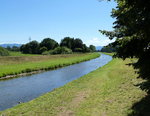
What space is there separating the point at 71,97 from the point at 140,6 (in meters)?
6.87

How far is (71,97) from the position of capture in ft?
35.8

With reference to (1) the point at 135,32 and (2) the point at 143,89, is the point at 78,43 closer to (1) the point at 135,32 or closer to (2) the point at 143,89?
(2) the point at 143,89

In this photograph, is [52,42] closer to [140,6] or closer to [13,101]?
[13,101]

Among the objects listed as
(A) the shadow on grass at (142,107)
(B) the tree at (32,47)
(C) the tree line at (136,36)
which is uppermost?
(B) the tree at (32,47)

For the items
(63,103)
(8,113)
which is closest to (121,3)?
(63,103)

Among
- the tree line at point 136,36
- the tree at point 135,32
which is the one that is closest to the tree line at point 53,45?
the tree line at point 136,36

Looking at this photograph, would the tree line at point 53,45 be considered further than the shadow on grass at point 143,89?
Yes

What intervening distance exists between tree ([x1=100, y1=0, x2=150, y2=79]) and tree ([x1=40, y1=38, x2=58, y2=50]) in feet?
316

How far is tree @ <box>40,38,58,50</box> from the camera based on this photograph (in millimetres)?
103438

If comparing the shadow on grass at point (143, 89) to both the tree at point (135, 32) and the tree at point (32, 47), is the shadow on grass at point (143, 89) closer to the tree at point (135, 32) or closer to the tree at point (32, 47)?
the tree at point (135, 32)

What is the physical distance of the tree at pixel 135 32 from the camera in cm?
484

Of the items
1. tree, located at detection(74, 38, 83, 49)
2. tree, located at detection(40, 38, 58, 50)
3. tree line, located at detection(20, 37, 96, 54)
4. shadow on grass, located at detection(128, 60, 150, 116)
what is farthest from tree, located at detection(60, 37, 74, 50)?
shadow on grass, located at detection(128, 60, 150, 116)

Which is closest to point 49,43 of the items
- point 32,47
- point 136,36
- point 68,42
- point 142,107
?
point 68,42

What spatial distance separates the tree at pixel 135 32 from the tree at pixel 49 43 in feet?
316
